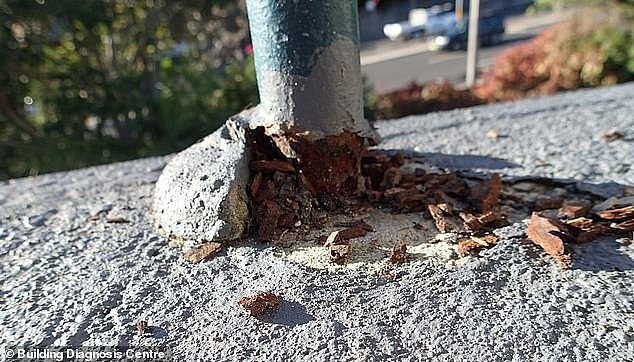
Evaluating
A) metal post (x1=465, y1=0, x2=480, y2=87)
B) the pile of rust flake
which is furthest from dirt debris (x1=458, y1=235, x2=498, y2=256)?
metal post (x1=465, y1=0, x2=480, y2=87)

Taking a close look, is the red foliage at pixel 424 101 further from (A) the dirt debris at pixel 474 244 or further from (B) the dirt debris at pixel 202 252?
(B) the dirt debris at pixel 202 252

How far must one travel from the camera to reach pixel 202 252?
3.92 feet

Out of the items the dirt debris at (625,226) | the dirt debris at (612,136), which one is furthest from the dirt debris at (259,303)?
the dirt debris at (612,136)

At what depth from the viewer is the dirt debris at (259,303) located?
38.0 inches

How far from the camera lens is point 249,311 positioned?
0.97 metres

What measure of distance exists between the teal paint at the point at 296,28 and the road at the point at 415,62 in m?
9.34

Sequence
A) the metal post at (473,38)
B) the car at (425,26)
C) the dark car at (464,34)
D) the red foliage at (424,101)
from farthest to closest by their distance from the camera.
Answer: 1. the car at (425,26)
2. the dark car at (464,34)
3. the metal post at (473,38)
4. the red foliage at (424,101)

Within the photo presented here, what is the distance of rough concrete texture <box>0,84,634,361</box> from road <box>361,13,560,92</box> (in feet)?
31.2

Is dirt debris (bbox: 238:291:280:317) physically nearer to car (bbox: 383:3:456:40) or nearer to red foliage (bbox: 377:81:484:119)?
red foliage (bbox: 377:81:484:119)

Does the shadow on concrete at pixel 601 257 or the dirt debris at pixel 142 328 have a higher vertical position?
the dirt debris at pixel 142 328

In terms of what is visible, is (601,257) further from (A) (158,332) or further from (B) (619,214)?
(A) (158,332)

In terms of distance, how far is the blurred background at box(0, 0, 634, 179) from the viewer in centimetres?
481

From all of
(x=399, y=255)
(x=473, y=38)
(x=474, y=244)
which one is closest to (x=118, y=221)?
(x=399, y=255)

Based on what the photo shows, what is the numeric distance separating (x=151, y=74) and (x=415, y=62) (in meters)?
11.0
